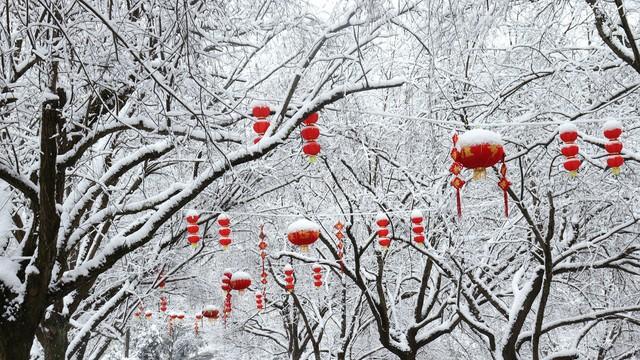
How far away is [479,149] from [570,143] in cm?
A: 122

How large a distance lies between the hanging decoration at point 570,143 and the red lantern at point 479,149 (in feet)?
2.90

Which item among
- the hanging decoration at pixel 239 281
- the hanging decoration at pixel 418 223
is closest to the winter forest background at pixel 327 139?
the hanging decoration at pixel 418 223

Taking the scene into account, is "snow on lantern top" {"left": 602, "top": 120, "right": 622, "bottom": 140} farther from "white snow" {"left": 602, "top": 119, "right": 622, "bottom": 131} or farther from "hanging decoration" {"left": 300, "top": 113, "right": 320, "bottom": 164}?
"hanging decoration" {"left": 300, "top": 113, "right": 320, "bottom": 164}

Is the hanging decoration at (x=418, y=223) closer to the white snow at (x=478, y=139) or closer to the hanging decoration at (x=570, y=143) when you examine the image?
the hanging decoration at (x=570, y=143)

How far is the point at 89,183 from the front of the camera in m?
5.33

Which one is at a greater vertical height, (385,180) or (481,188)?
(385,180)

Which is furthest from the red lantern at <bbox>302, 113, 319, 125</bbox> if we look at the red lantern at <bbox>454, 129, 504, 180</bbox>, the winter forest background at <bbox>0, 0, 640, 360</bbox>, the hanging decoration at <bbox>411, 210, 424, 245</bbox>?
the hanging decoration at <bbox>411, 210, 424, 245</bbox>

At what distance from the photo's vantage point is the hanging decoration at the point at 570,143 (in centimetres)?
430

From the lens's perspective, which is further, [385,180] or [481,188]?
[385,180]

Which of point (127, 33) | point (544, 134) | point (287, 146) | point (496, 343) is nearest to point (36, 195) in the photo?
point (127, 33)

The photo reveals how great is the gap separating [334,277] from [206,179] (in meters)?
9.58

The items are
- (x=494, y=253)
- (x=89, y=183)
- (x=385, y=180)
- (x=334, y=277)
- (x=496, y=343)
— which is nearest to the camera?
(x=89, y=183)

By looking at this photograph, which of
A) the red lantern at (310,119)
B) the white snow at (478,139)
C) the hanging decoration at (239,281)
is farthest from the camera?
the hanging decoration at (239,281)

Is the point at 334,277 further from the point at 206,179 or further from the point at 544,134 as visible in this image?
the point at 206,179
